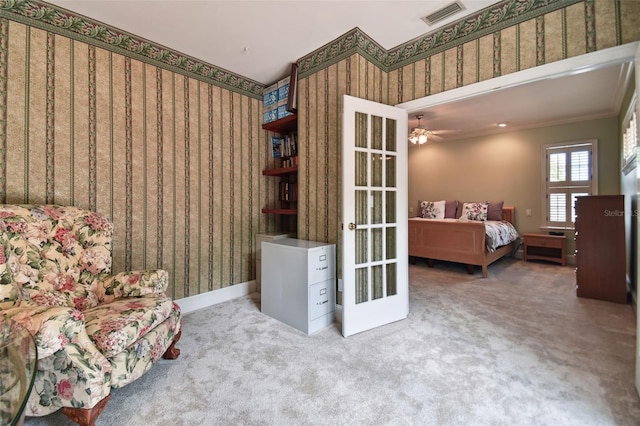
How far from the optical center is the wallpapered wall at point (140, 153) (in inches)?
84.6

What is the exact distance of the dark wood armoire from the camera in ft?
10.4

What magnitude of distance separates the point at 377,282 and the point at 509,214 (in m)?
4.50

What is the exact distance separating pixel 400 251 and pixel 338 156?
1097 millimetres

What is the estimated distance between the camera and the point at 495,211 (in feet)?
18.2

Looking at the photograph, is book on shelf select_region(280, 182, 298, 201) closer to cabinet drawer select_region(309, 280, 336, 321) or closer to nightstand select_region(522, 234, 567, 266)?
cabinet drawer select_region(309, 280, 336, 321)

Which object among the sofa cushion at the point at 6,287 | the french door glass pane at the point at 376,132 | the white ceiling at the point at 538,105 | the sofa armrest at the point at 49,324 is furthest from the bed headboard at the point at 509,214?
the sofa cushion at the point at 6,287

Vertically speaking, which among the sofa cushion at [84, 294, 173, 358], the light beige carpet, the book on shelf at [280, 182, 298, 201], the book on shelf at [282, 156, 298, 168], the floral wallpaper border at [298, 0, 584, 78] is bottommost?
the light beige carpet

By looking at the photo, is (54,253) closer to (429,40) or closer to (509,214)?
(429,40)

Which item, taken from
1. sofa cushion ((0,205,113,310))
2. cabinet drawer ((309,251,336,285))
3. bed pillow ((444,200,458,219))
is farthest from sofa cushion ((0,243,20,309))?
bed pillow ((444,200,458,219))

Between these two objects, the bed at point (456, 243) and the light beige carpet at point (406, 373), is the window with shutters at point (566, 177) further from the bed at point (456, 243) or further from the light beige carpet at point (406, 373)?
the light beige carpet at point (406, 373)

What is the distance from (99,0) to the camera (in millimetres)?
2137

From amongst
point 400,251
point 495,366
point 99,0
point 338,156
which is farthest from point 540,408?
point 99,0

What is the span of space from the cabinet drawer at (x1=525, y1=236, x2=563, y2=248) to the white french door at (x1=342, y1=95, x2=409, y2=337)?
3901mm

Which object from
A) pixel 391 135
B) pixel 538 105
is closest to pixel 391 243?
pixel 391 135
